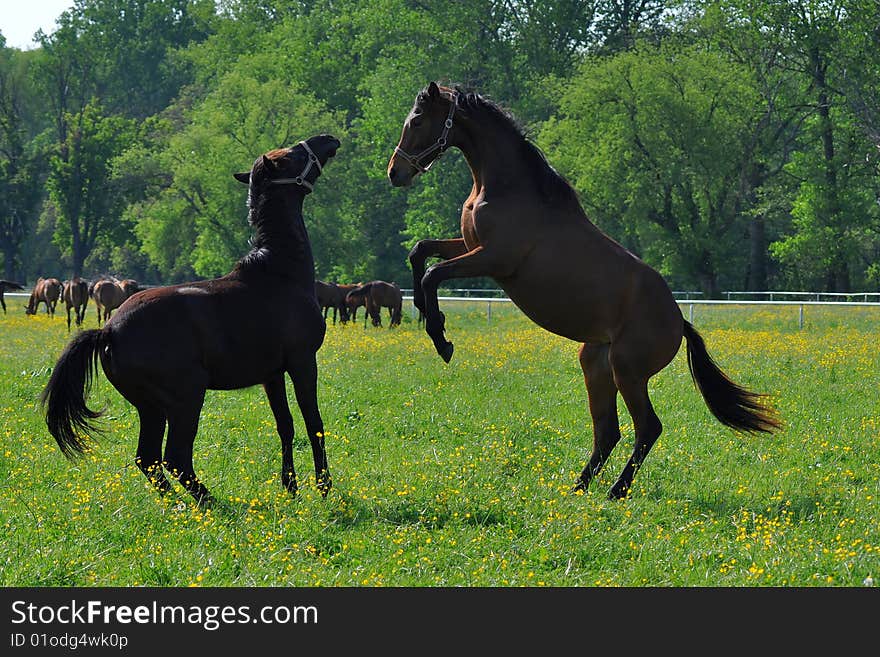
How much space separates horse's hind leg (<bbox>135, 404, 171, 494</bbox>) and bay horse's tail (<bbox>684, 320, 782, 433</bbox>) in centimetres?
451

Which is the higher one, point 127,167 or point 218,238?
point 127,167

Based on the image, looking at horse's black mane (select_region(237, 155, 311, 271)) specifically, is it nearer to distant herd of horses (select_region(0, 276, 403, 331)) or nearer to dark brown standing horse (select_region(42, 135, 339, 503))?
dark brown standing horse (select_region(42, 135, 339, 503))

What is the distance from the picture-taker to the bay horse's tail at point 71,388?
7504 mm

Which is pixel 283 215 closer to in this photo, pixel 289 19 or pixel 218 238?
pixel 218 238

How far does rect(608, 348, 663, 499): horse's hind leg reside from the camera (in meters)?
8.48

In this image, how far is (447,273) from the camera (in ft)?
26.1

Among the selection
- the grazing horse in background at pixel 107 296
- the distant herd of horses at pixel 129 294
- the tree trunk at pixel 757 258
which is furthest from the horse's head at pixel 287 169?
the tree trunk at pixel 757 258

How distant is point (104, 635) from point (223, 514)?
221 cm

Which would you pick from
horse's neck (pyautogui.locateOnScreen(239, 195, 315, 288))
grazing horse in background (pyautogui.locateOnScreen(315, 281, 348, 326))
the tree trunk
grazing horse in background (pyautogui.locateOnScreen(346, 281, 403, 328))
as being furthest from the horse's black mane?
the tree trunk

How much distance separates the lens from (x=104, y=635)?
504 centimetres

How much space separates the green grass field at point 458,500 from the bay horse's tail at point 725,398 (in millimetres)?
439

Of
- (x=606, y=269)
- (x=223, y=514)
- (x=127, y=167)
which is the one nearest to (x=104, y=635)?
(x=223, y=514)

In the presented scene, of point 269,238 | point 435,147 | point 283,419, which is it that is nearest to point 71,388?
point 283,419

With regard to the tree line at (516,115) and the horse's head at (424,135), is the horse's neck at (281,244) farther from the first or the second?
the tree line at (516,115)
